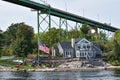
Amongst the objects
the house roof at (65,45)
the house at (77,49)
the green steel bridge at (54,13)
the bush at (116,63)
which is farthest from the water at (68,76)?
the house roof at (65,45)

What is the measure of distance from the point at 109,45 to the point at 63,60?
30.5 meters

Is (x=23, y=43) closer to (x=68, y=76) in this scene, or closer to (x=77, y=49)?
(x=77, y=49)

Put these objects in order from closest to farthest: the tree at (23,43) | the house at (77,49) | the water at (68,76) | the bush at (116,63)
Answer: the water at (68,76), the bush at (116,63), the tree at (23,43), the house at (77,49)

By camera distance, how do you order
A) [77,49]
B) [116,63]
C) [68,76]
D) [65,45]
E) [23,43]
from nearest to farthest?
[68,76]
[116,63]
[23,43]
[77,49]
[65,45]

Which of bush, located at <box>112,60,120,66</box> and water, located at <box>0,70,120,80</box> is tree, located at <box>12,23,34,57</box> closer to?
bush, located at <box>112,60,120,66</box>

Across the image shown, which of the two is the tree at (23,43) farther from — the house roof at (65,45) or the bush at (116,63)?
the bush at (116,63)

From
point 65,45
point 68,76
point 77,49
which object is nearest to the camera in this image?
point 68,76

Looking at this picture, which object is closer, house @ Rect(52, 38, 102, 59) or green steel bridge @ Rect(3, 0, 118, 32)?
green steel bridge @ Rect(3, 0, 118, 32)

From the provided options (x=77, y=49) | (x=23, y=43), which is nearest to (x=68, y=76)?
(x=23, y=43)

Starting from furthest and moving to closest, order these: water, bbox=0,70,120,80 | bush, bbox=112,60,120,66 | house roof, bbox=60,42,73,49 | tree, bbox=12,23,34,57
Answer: house roof, bbox=60,42,73,49 < tree, bbox=12,23,34,57 < bush, bbox=112,60,120,66 < water, bbox=0,70,120,80

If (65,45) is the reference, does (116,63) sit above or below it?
below

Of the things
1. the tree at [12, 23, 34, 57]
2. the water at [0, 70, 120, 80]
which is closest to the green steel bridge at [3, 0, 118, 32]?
the tree at [12, 23, 34, 57]

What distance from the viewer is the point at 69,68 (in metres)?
112

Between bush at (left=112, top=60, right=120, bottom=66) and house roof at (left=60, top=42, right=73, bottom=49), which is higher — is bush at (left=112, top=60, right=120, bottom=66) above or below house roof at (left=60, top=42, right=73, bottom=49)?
below
